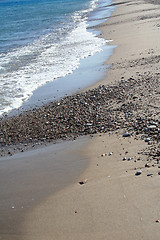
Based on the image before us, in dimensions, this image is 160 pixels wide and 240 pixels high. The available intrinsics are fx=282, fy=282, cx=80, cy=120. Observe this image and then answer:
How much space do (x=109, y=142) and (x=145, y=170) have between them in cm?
147

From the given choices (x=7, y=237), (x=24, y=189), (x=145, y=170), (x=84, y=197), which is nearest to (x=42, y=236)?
(x=7, y=237)

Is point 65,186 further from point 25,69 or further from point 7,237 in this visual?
point 25,69

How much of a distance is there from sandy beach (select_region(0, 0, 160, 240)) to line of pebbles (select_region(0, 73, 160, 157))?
0.09 feet

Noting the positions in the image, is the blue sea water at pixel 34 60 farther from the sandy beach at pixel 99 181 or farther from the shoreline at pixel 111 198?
the shoreline at pixel 111 198

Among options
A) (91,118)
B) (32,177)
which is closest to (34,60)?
(91,118)

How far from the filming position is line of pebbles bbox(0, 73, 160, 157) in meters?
6.70

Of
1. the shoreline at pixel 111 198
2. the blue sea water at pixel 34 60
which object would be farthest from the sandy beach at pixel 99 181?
the blue sea water at pixel 34 60

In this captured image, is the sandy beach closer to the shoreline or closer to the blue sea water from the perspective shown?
the shoreline

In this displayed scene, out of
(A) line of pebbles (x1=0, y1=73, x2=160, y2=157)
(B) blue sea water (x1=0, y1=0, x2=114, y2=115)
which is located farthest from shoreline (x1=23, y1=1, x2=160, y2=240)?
(B) blue sea water (x1=0, y1=0, x2=114, y2=115)

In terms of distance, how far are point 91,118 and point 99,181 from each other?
8.76 feet

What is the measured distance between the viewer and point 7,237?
4.11m

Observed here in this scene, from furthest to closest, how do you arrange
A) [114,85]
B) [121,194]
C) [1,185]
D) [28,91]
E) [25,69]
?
[25,69]
[28,91]
[114,85]
[1,185]
[121,194]

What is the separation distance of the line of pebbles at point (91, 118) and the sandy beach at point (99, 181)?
0.03 m

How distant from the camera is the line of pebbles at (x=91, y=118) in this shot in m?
6.70
